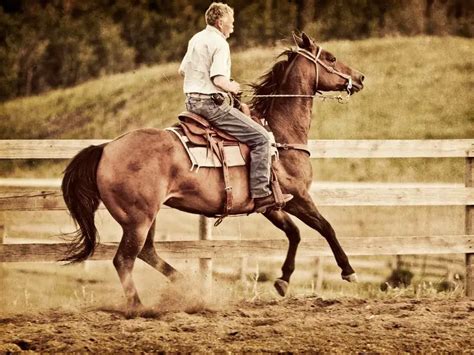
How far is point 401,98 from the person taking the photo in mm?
24000

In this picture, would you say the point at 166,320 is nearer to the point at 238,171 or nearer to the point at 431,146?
the point at 238,171

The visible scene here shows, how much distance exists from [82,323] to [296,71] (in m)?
3.01

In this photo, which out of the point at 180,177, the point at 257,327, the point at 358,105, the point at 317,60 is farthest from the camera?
the point at 358,105

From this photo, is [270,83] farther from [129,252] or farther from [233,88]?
[129,252]

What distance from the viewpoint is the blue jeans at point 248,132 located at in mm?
6957

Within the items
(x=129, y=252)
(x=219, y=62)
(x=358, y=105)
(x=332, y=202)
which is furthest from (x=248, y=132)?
(x=358, y=105)

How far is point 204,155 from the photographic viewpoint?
6.92 meters

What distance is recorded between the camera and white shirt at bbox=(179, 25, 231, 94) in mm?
6828

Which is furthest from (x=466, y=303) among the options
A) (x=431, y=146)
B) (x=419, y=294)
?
(x=431, y=146)

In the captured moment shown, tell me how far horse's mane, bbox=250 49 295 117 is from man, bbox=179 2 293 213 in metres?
0.63

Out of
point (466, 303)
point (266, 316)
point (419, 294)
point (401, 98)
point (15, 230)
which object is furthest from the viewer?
point (401, 98)

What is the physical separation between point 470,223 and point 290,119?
7.81 feet

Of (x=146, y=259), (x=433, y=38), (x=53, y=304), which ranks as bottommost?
(x=53, y=304)

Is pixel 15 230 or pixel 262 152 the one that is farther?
pixel 15 230
